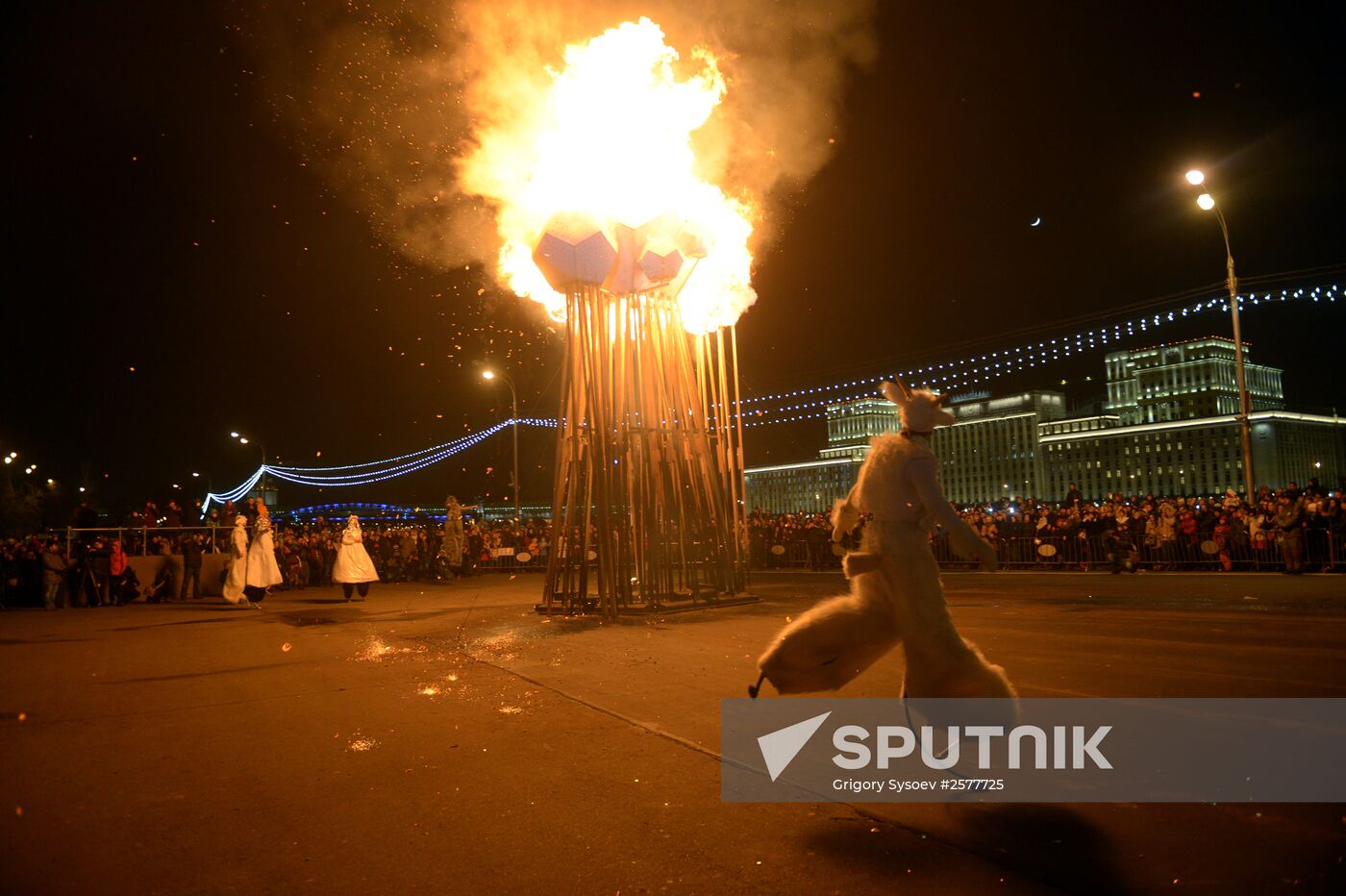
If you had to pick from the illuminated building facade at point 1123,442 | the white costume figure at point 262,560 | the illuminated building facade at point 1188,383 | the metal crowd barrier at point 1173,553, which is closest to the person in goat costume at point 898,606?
the metal crowd barrier at point 1173,553

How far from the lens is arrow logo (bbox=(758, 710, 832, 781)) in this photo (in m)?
4.49

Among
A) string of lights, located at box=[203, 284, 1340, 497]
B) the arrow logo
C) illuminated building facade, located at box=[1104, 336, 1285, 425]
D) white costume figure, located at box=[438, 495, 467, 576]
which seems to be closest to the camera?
the arrow logo

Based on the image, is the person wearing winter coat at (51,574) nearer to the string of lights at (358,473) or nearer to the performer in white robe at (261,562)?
the performer in white robe at (261,562)

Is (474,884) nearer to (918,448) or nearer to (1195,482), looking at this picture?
(918,448)

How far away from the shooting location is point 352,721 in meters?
5.92

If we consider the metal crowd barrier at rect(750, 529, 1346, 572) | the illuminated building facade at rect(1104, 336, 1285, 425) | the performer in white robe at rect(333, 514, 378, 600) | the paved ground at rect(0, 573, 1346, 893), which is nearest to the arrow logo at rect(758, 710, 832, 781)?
the paved ground at rect(0, 573, 1346, 893)

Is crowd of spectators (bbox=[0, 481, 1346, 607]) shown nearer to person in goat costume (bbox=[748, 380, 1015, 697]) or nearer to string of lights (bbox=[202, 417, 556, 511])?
person in goat costume (bbox=[748, 380, 1015, 697])

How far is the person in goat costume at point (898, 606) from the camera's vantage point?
4.16 m

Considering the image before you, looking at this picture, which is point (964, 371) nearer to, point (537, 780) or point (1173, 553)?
point (1173, 553)

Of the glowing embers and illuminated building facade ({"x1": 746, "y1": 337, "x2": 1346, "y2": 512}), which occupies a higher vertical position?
illuminated building facade ({"x1": 746, "y1": 337, "x2": 1346, "y2": 512})

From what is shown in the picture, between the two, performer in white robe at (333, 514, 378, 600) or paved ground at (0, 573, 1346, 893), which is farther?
performer in white robe at (333, 514, 378, 600)

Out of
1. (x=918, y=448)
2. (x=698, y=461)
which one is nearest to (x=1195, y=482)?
(x=698, y=461)

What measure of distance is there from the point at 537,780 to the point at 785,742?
4.51ft

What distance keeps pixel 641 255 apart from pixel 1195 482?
112 m
